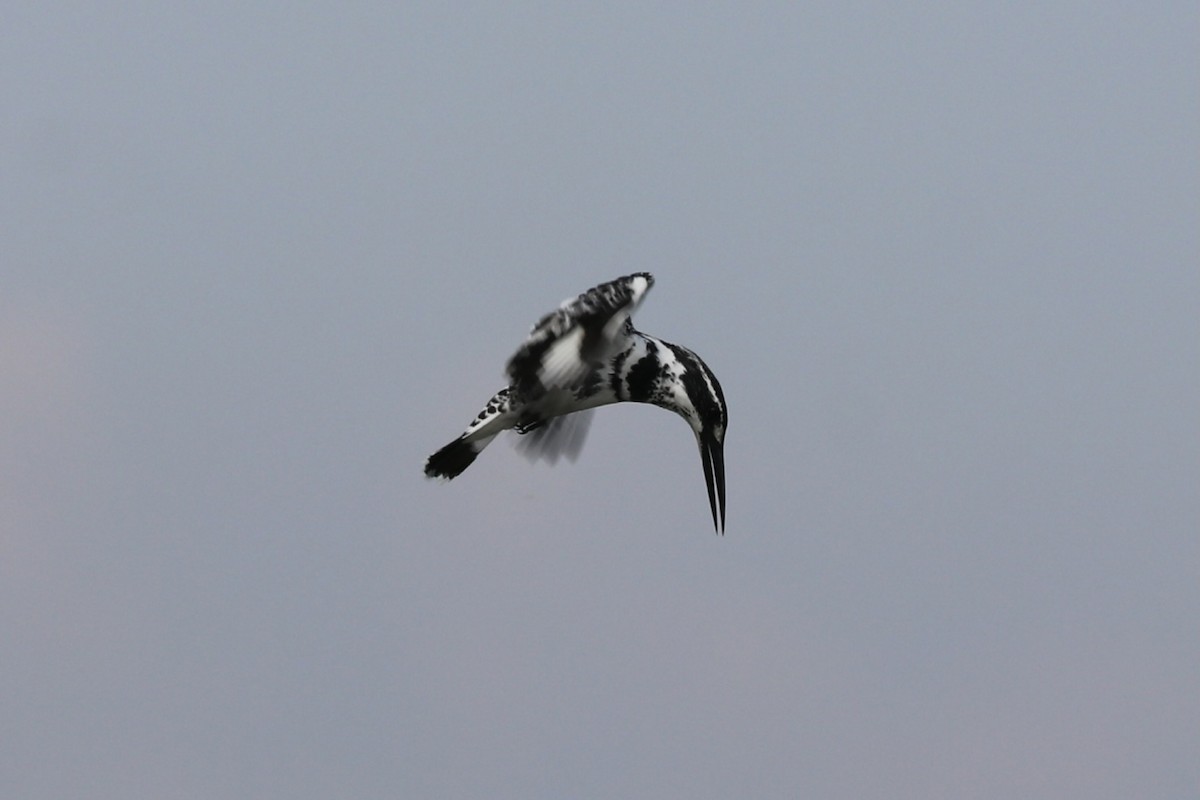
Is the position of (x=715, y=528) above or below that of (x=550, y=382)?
below

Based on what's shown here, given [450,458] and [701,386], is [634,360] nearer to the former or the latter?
[701,386]

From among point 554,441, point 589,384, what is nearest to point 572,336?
point 589,384

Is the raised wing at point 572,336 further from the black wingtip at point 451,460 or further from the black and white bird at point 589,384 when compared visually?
the black wingtip at point 451,460

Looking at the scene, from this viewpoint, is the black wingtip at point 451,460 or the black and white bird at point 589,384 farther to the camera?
the black wingtip at point 451,460

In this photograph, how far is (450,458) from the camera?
492 inches

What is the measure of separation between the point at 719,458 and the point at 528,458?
1559 mm

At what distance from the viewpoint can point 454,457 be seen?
12508mm

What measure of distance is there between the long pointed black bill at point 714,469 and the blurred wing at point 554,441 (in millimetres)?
1155

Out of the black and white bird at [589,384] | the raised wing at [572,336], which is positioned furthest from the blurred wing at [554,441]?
the raised wing at [572,336]

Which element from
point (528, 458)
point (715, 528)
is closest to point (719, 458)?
point (715, 528)

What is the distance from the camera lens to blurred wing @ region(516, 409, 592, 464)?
40.9 ft

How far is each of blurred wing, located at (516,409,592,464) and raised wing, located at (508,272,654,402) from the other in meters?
1.73

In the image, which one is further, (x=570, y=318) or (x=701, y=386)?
(x=701, y=386)

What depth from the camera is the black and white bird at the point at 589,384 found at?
32.8 feet
